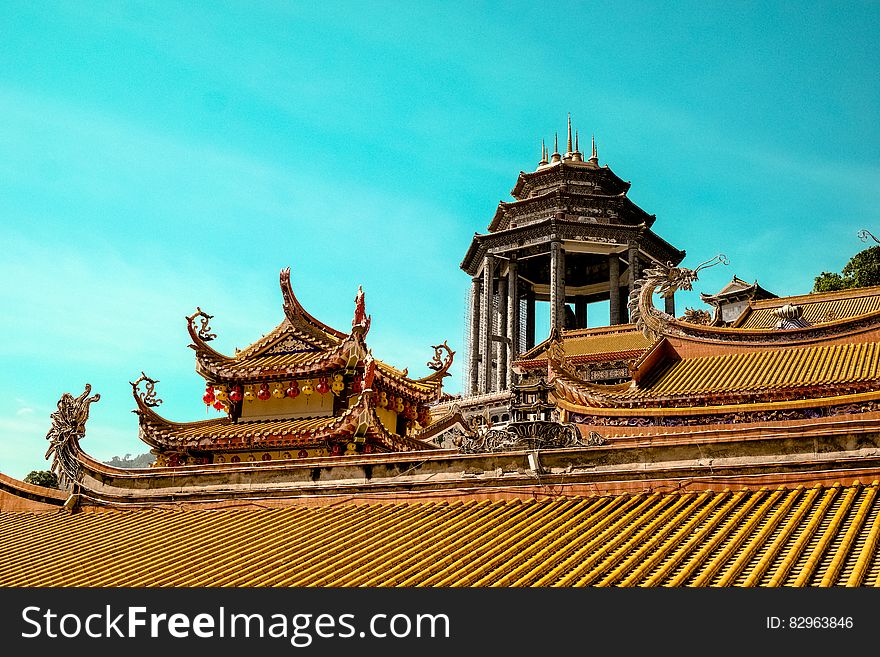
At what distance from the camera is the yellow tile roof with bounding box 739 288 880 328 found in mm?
38188

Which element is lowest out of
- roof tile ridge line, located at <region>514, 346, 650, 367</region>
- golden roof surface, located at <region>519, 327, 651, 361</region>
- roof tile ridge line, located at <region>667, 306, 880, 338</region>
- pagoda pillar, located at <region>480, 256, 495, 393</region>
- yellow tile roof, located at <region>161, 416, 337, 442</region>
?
yellow tile roof, located at <region>161, 416, 337, 442</region>

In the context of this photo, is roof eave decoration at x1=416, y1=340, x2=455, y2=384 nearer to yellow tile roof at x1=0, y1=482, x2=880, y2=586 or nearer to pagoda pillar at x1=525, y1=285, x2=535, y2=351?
yellow tile roof at x1=0, y1=482, x2=880, y2=586

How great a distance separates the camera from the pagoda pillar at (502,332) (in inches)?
2190

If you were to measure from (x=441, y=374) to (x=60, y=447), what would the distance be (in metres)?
11.0

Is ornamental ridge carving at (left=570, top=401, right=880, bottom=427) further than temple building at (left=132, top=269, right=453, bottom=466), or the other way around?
temple building at (left=132, top=269, right=453, bottom=466)

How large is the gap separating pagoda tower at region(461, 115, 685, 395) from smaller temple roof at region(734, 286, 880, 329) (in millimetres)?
13202

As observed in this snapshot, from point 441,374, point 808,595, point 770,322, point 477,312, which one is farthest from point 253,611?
point 477,312

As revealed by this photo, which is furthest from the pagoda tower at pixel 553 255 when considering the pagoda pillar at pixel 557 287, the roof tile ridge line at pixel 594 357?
the roof tile ridge line at pixel 594 357

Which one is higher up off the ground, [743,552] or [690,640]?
[743,552]

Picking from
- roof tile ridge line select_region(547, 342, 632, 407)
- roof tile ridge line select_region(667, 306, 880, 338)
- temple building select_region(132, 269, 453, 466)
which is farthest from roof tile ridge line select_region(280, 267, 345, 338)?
roof tile ridge line select_region(667, 306, 880, 338)

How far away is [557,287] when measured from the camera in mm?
52562

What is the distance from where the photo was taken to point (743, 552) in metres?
6.96

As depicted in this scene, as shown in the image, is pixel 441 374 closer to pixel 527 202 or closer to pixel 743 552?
pixel 743 552

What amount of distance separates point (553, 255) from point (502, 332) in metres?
6.91
